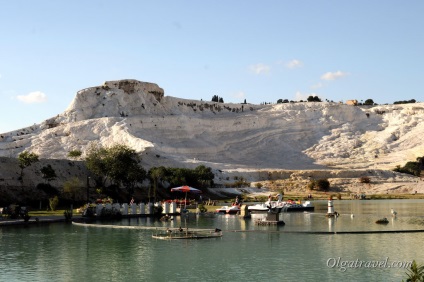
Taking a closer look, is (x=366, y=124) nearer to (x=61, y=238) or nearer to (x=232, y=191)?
(x=232, y=191)

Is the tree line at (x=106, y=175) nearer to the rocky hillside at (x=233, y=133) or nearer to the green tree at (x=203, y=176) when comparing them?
the green tree at (x=203, y=176)

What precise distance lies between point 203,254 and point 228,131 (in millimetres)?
109618

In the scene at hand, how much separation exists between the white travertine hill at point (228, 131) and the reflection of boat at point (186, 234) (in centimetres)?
7117

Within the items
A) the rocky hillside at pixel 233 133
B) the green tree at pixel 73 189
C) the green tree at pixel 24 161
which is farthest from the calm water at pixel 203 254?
the rocky hillside at pixel 233 133

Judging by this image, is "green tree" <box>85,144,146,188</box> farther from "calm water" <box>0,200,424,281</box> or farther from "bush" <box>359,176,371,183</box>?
"bush" <box>359,176,371,183</box>

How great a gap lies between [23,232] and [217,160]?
281 feet

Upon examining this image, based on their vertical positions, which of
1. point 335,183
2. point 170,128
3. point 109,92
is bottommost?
point 335,183

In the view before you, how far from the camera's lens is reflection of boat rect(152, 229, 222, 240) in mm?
37188

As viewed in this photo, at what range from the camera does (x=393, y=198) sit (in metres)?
91.4

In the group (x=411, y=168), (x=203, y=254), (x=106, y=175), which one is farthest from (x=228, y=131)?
(x=203, y=254)

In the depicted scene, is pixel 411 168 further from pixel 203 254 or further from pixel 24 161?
pixel 203 254

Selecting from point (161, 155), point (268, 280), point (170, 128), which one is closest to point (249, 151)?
point (170, 128)

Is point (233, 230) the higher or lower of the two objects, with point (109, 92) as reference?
lower

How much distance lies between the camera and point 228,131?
140375 millimetres
